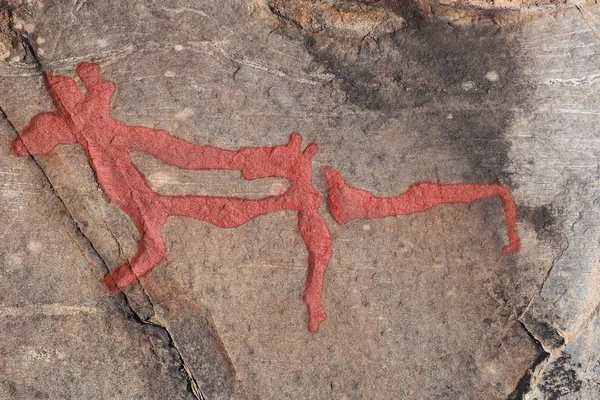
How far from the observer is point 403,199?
290 cm

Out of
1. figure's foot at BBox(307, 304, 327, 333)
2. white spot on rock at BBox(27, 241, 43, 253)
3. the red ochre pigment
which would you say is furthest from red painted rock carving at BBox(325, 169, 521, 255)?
white spot on rock at BBox(27, 241, 43, 253)

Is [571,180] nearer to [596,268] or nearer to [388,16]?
[596,268]

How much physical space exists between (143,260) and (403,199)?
3.96 ft

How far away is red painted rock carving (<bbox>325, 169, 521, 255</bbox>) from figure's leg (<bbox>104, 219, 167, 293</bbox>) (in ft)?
2.59

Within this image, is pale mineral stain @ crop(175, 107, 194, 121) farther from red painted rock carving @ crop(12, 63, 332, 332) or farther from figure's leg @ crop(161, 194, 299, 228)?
figure's leg @ crop(161, 194, 299, 228)

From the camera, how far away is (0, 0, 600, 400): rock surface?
288 centimetres

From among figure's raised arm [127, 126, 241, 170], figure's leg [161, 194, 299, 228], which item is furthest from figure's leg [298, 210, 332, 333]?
figure's raised arm [127, 126, 241, 170]

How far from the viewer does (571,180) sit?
2926mm

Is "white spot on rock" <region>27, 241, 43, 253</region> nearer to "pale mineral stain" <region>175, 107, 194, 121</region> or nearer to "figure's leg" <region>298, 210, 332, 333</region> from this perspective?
"pale mineral stain" <region>175, 107, 194, 121</region>

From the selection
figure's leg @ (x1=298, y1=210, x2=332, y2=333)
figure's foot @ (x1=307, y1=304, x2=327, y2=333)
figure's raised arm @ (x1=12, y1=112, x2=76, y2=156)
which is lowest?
figure's foot @ (x1=307, y1=304, x2=327, y2=333)

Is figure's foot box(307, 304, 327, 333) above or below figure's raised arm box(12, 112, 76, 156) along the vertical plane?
below

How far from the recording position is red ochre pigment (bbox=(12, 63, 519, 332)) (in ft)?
9.41

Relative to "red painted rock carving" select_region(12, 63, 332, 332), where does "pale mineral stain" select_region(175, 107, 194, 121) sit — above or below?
above

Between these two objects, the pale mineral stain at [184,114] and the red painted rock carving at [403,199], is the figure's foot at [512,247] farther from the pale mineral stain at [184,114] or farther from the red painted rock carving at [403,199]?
the pale mineral stain at [184,114]
